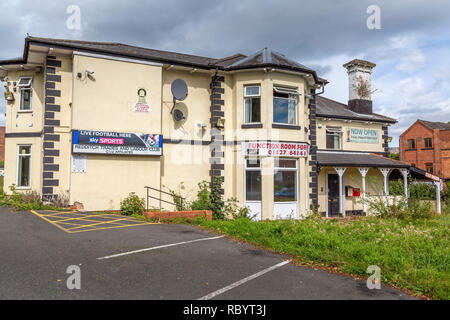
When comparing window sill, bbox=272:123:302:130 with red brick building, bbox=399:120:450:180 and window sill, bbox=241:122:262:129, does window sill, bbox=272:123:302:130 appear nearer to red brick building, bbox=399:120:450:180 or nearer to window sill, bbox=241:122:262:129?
window sill, bbox=241:122:262:129

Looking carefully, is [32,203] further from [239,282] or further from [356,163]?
[356,163]

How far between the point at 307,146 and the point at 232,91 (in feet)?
12.8

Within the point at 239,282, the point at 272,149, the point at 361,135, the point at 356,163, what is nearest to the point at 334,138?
the point at 361,135

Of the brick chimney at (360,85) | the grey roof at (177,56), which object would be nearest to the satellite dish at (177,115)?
the grey roof at (177,56)

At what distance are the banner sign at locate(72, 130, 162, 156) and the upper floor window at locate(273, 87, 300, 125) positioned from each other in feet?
15.7

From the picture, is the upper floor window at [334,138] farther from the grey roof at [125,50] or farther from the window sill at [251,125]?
the grey roof at [125,50]

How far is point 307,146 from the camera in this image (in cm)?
1405

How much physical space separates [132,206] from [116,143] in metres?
2.27

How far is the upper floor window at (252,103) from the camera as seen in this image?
1338 cm

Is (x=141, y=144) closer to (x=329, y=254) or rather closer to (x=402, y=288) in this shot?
(x=329, y=254)

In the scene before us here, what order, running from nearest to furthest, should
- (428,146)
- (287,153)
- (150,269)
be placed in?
(150,269), (287,153), (428,146)

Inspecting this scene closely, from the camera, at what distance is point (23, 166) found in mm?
13656

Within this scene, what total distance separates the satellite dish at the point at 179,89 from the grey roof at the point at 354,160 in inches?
283
